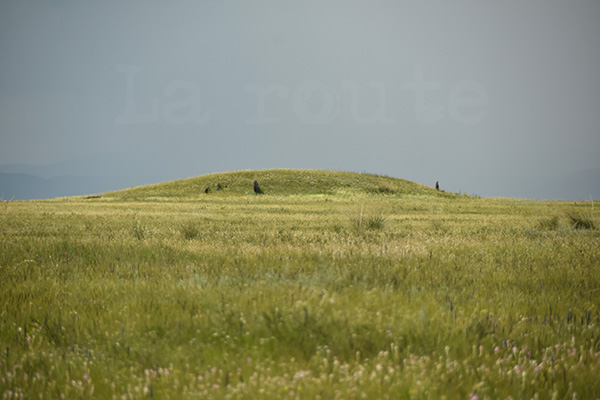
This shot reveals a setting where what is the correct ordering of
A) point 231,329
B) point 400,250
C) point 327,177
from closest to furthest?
point 231,329, point 400,250, point 327,177

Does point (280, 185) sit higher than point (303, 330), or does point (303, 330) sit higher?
point (280, 185)

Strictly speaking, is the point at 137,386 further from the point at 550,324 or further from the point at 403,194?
the point at 403,194

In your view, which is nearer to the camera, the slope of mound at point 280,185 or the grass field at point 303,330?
the grass field at point 303,330

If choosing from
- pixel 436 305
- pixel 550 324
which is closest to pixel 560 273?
pixel 550 324

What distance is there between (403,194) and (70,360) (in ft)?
162

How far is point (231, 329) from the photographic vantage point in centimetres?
350

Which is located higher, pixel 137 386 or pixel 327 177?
pixel 327 177

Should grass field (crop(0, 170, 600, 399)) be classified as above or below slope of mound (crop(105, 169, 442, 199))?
below

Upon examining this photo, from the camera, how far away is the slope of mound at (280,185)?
49812mm

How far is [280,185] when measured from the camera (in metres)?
52.9

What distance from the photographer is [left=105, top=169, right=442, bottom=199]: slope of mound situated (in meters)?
49.8

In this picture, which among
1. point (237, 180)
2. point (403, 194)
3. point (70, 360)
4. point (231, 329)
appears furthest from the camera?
point (237, 180)

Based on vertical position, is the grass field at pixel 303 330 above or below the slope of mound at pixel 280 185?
below

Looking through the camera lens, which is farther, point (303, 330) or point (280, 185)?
point (280, 185)
